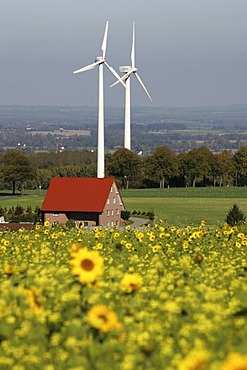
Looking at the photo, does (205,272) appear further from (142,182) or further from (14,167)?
(142,182)

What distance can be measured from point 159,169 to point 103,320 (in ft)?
326

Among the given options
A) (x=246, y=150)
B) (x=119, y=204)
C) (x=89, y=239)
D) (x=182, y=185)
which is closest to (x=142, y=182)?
(x=182, y=185)

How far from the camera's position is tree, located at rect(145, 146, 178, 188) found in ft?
347

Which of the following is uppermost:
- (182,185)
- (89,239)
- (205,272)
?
(205,272)

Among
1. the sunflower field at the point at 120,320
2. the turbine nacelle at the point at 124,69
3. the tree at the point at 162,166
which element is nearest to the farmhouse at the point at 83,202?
the sunflower field at the point at 120,320

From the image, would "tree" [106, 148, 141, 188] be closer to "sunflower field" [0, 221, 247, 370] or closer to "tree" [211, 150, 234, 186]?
"tree" [211, 150, 234, 186]

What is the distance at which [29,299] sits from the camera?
24.9 ft

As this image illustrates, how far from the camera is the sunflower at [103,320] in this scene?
653 centimetres

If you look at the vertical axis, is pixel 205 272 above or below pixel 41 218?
above

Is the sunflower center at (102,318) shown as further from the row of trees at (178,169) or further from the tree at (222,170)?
the tree at (222,170)

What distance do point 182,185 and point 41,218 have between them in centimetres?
5581

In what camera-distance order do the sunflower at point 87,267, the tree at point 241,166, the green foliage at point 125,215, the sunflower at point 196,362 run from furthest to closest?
1. the tree at point 241,166
2. the green foliage at point 125,215
3. the sunflower at point 87,267
4. the sunflower at point 196,362

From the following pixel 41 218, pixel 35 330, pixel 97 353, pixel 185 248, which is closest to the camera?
pixel 97 353

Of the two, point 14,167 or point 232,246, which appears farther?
point 14,167
